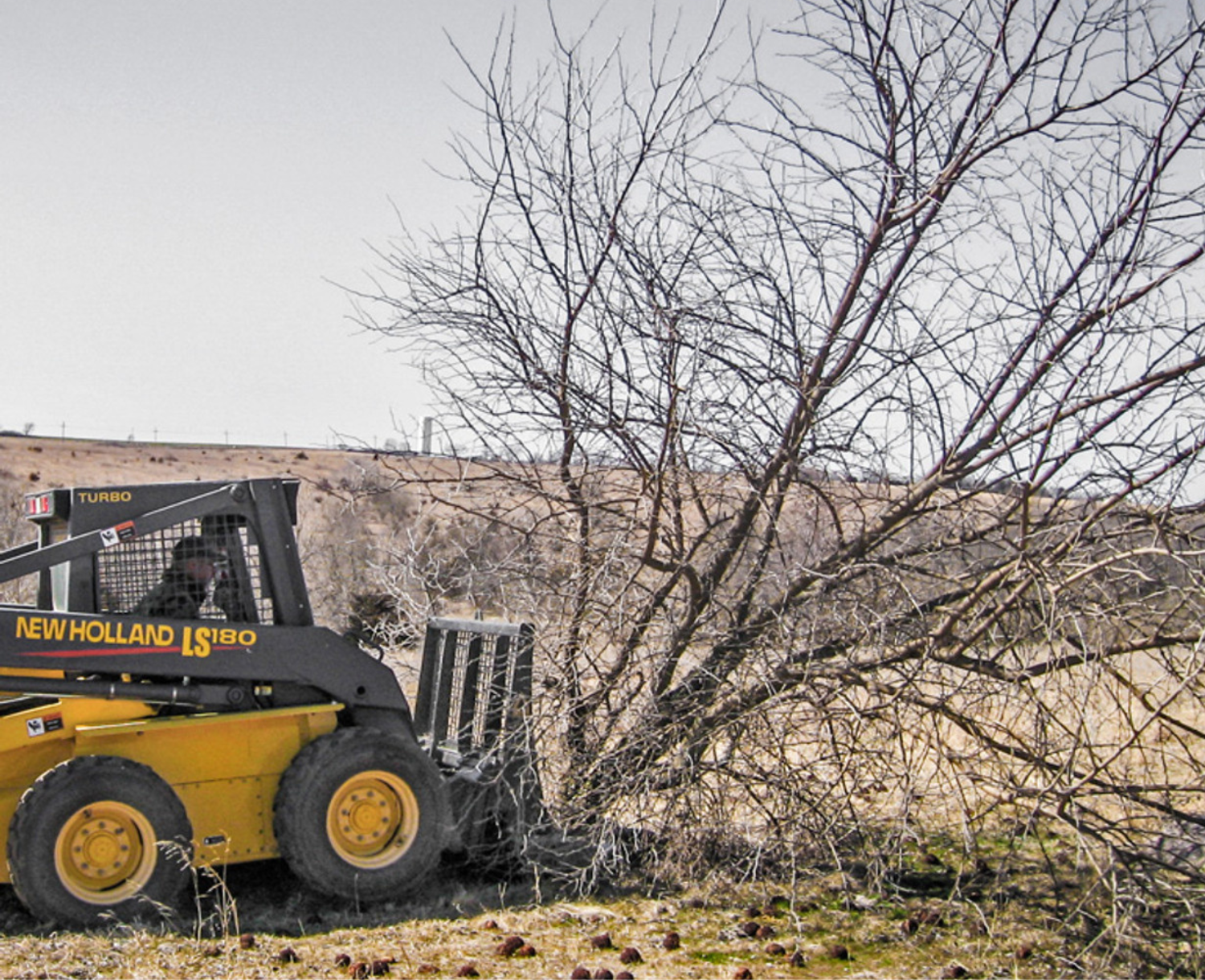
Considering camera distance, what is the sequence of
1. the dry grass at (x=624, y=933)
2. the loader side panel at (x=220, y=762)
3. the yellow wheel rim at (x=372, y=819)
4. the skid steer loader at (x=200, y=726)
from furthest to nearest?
1. the yellow wheel rim at (x=372, y=819)
2. the loader side panel at (x=220, y=762)
3. the skid steer loader at (x=200, y=726)
4. the dry grass at (x=624, y=933)

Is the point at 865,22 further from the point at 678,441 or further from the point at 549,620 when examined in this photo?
the point at 549,620

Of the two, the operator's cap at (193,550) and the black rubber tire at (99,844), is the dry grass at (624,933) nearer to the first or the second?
the black rubber tire at (99,844)

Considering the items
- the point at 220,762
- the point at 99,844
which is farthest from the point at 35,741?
the point at 220,762

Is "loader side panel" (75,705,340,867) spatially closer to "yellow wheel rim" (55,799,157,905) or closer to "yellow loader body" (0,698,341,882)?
"yellow loader body" (0,698,341,882)

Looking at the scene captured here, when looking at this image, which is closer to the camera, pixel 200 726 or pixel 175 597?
pixel 200 726

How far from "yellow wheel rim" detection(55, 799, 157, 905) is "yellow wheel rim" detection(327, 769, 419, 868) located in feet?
2.94

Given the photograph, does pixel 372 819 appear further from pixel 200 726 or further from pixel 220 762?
pixel 200 726

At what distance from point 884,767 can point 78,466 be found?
139 ft

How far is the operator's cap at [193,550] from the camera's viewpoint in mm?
6676

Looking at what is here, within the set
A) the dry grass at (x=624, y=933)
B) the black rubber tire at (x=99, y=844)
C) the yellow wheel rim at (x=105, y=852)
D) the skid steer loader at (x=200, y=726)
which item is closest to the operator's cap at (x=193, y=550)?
the skid steer loader at (x=200, y=726)

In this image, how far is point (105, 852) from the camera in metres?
6.00

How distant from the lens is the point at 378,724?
698cm

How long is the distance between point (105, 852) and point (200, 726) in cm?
71

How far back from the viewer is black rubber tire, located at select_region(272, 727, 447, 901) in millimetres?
6434
